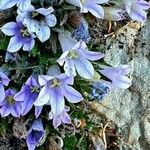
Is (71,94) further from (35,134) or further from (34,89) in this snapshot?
(35,134)

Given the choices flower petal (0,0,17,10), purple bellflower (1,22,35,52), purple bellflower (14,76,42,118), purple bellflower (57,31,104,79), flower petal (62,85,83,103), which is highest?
flower petal (0,0,17,10)

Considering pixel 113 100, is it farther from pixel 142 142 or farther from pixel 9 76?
pixel 9 76

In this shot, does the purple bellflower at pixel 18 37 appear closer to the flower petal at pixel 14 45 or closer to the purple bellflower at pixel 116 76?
the flower petal at pixel 14 45

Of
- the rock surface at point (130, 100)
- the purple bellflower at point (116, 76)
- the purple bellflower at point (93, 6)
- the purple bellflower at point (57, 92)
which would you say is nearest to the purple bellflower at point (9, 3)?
the purple bellflower at point (93, 6)

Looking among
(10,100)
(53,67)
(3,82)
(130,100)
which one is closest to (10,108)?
(10,100)

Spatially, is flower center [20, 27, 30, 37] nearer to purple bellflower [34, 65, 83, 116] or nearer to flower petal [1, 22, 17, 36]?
flower petal [1, 22, 17, 36]

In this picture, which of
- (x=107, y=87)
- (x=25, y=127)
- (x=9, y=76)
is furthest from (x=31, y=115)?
(x=107, y=87)

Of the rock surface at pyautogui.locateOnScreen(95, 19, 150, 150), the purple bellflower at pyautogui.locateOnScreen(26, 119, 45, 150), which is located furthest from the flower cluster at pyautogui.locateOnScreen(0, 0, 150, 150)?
the rock surface at pyautogui.locateOnScreen(95, 19, 150, 150)
